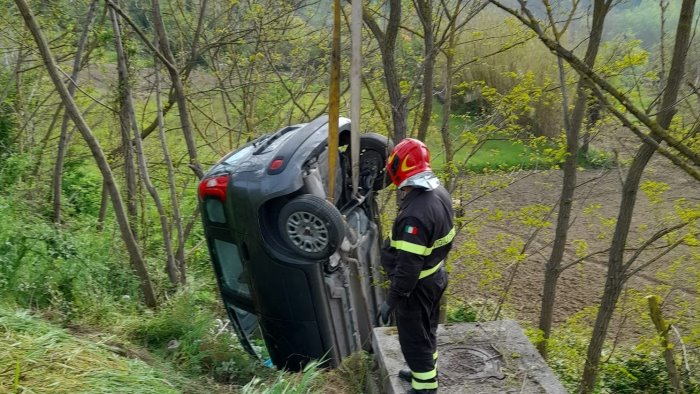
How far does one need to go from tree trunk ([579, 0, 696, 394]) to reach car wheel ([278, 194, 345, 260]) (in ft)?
7.95

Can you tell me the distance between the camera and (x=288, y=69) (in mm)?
9539

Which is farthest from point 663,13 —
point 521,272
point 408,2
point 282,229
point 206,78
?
point 521,272

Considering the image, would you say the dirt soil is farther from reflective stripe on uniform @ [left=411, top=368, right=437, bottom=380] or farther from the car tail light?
the car tail light

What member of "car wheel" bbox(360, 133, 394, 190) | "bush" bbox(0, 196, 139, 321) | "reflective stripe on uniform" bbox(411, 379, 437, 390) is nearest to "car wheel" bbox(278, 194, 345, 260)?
"reflective stripe on uniform" bbox(411, 379, 437, 390)

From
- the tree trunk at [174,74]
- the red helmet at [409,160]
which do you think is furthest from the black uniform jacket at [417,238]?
the tree trunk at [174,74]

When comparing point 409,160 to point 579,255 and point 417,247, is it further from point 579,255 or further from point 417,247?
point 579,255

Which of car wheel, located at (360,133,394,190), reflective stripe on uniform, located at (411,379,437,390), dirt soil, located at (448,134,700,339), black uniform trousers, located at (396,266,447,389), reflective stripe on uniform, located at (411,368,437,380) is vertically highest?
car wheel, located at (360,133,394,190)

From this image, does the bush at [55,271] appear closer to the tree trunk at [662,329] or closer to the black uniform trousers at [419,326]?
the black uniform trousers at [419,326]

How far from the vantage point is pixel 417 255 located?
3562 mm

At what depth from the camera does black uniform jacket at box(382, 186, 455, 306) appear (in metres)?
3.56

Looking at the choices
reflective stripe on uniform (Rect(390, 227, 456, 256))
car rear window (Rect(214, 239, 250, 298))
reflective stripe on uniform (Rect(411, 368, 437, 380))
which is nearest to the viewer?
reflective stripe on uniform (Rect(390, 227, 456, 256))

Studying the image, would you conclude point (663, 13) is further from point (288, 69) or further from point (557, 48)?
point (288, 69)

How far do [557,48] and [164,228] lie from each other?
482 cm

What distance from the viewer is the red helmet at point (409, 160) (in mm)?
3715
